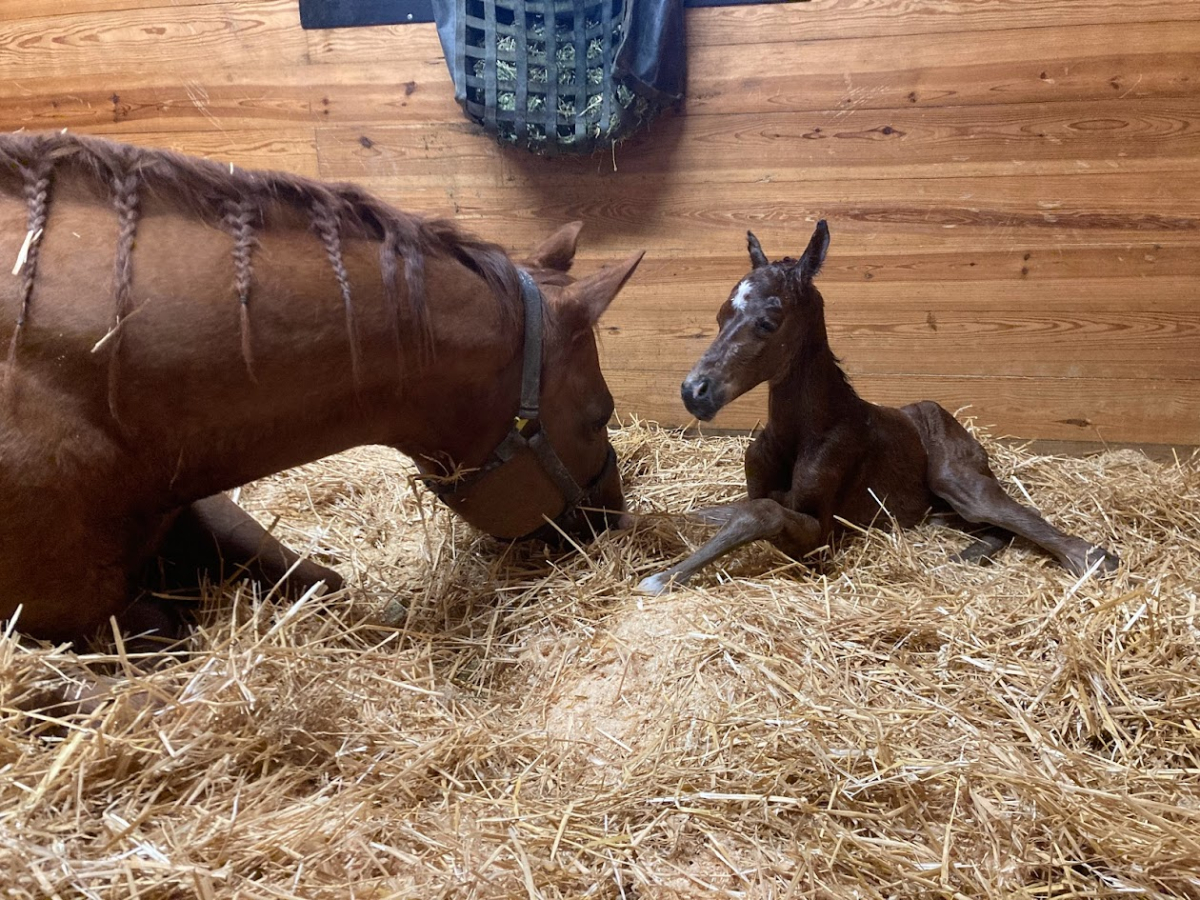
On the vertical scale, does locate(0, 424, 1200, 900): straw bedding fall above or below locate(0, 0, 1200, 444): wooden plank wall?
below

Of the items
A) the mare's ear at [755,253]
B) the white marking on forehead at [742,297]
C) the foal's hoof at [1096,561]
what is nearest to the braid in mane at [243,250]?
the white marking on forehead at [742,297]

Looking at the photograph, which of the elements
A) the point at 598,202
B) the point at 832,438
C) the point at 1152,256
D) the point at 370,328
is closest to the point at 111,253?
the point at 370,328

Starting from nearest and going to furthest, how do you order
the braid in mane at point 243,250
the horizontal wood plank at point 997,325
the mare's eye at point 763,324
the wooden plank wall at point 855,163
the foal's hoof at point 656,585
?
the braid in mane at point 243,250 < the foal's hoof at point 656,585 < the mare's eye at point 763,324 < the wooden plank wall at point 855,163 < the horizontal wood plank at point 997,325

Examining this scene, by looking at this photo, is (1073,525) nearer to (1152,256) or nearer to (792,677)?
(1152,256)

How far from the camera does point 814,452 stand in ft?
7.39

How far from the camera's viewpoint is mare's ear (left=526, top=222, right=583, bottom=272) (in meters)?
2.09

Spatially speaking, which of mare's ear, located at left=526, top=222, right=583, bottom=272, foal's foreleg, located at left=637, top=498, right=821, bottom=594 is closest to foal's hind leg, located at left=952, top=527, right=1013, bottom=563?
foal's foreleg, located at left=637, top=498, right=821, bottom=594

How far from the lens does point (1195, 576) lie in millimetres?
1979

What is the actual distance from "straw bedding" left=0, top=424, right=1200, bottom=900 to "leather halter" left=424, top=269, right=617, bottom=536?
293mm

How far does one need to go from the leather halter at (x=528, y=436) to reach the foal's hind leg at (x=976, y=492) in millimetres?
1206

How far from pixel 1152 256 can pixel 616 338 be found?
1.93 m

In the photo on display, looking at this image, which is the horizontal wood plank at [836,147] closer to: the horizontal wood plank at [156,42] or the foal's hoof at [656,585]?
the horizontal wood plank at [156,42]

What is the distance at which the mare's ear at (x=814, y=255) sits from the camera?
2.06m

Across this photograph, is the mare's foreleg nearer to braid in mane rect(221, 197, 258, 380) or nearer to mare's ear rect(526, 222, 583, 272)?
braid in mane rect(221, 197, 258, 380)
